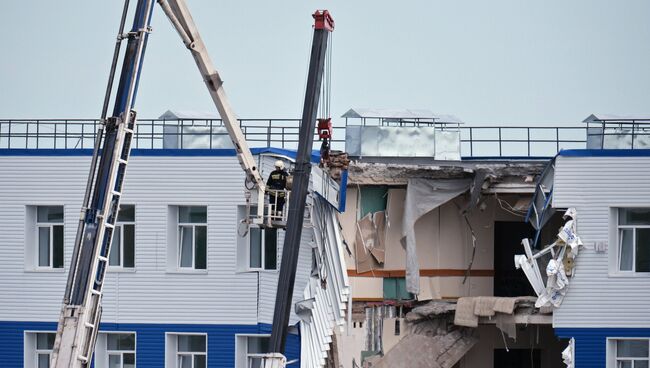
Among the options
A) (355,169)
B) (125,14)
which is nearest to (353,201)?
(355,169)

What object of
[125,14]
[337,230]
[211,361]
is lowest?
[211,361]

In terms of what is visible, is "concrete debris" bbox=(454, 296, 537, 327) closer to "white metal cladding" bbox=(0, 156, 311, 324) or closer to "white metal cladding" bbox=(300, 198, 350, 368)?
"white metal cladding" bbox=(300, 198, 350, 368)

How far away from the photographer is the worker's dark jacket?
4734 centimetres

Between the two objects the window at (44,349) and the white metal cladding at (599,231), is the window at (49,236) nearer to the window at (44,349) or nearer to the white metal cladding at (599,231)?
the window at (44,349)

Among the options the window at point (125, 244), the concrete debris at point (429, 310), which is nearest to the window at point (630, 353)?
the concrete debris at point (429, 310)

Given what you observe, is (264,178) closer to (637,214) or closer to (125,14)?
(637,214)

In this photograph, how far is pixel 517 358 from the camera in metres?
56.0

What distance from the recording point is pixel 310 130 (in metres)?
43.3

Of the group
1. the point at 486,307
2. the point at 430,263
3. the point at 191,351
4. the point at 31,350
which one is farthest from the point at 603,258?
the point at 31,350

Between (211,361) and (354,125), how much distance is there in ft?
26.1

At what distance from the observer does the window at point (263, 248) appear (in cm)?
5247

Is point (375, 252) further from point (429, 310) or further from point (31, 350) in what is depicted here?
point (31, 350)

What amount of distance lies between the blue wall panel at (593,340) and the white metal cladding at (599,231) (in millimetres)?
156

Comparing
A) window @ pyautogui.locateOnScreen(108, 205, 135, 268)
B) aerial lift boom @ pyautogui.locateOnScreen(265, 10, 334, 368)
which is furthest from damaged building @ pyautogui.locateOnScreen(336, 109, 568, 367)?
aerial lift boom @ pyautogui.locateOnScreen(265, 10, 334, 368)
